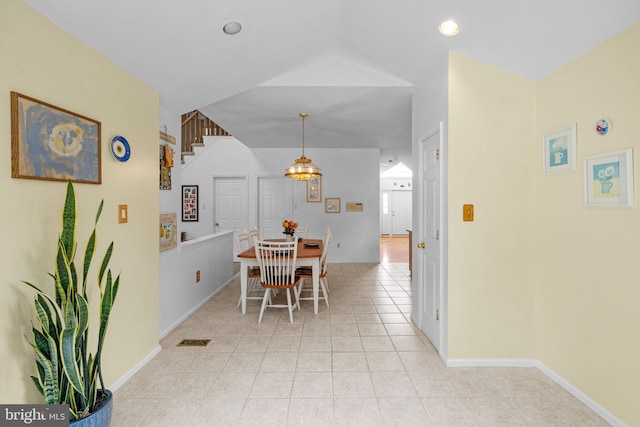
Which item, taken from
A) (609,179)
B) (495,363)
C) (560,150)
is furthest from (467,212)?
(495,363)

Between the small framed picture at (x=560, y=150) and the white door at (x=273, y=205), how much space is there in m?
5.24

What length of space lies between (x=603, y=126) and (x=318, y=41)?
227cm

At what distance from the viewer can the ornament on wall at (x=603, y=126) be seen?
189 cm

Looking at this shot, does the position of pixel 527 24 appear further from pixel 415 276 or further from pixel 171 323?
pixel 171 323

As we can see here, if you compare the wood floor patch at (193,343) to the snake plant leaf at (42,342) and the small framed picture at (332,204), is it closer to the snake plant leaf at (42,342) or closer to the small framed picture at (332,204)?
the snake plant leaf at (42,342)

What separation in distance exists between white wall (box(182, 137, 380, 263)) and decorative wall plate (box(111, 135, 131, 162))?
4679 mm

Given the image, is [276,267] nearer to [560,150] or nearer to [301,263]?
[301,263]

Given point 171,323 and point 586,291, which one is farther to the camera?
point 171,323

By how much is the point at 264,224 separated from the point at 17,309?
566cm

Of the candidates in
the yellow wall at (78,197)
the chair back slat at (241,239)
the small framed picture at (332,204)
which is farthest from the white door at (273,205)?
the yellow wall at (78,197)

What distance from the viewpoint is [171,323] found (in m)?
3.29

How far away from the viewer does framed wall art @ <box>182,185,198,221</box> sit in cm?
726

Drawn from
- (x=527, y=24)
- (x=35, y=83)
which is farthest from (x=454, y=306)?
(x=35, y=83)

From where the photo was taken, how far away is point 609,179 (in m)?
1.89
